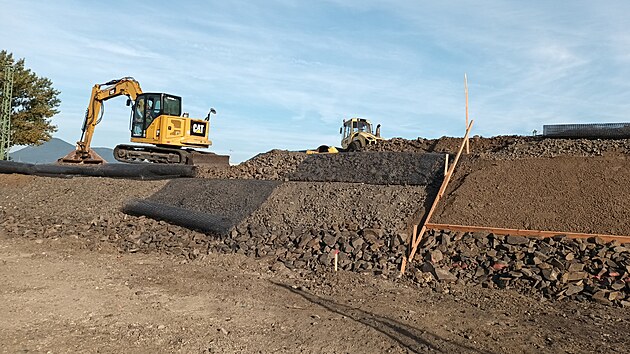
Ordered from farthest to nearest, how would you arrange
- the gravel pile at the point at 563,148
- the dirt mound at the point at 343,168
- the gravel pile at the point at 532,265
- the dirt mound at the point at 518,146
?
1. the dirt mound at the point at 343,168
2. the dirt mound at the point at 518,146
3. the gravel pile at the point at 563,148
4. the gravel pile at the point at 532,265

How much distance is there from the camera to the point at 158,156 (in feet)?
59.4

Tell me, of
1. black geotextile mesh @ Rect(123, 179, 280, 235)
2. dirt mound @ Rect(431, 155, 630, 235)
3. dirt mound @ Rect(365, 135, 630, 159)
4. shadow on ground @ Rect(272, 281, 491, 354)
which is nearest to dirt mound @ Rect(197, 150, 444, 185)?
dirt mound @ Rect(431, 155, 630, 235)

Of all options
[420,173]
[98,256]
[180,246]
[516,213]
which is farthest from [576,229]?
[98,256]

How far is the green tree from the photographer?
27.6 meters

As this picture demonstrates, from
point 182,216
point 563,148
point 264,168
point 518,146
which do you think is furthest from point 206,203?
point 563,148

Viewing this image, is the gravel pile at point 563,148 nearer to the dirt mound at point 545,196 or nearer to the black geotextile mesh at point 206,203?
the dirt mound at point 545,196

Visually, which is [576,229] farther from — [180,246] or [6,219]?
[6,219]

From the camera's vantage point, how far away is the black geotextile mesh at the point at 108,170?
49.5 ft

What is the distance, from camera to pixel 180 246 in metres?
9.94

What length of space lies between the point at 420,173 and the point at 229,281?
599 centimetres

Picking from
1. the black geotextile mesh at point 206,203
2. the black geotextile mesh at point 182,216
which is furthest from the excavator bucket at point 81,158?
the black geotextile mesh at point 182,216

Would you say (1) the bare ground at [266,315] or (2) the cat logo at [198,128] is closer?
(1) the bare ground at [266,315]

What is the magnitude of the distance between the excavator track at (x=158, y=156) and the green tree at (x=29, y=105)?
13.7 m

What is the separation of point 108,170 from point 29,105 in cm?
1740
